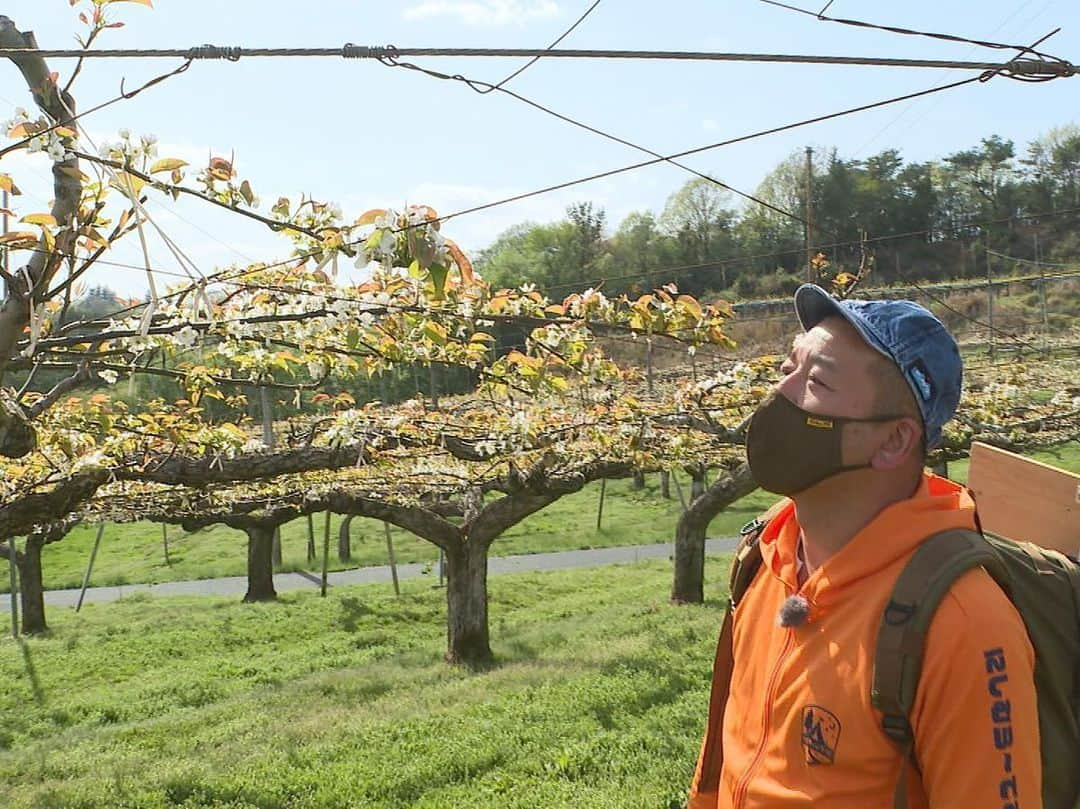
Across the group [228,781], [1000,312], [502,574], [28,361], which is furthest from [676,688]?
[1000,312]

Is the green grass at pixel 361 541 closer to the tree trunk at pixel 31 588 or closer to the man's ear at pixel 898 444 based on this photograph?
the tree trunk at pixel 31 588

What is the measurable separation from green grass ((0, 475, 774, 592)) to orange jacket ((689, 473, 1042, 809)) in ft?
80.9

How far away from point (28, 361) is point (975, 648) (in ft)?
14.8

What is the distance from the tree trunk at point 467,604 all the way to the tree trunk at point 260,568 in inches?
345

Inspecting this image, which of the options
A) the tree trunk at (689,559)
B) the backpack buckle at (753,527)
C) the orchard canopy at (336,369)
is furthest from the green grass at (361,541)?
the backpack buckle at (753,527)

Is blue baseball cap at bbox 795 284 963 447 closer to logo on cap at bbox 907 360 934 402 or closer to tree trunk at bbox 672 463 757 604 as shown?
logo on cap at bbox 907 360 934 402

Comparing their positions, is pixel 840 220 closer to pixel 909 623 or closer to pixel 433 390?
pixel 433 390

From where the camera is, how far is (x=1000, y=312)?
133ft

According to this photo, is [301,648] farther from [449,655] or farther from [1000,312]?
[1000,312]

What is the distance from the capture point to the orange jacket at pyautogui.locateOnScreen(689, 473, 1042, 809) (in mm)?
1577

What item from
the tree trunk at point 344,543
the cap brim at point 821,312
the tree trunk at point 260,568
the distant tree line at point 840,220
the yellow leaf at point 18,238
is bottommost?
the tree trunk at point 344,543

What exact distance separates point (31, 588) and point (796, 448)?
18670 millimetres

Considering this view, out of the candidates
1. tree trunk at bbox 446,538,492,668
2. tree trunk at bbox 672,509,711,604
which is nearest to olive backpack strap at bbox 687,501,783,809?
→ tree trunk at bbox 446,538,492,668

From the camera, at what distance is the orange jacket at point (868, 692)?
5.17 ft
